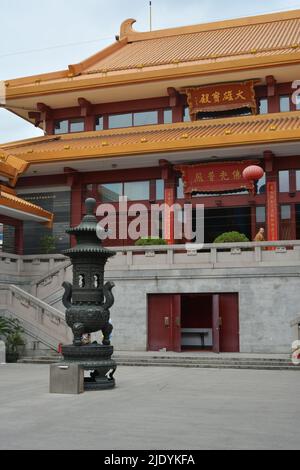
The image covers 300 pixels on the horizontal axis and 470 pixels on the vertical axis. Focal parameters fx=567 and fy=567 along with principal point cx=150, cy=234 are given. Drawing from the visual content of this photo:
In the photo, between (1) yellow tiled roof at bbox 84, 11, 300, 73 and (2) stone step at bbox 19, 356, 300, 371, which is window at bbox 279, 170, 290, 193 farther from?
(2) stone step at bbox 19, 356, 300, 371

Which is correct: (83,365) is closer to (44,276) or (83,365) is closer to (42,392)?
(42,392)

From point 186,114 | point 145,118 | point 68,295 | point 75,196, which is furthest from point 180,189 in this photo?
point 68,295

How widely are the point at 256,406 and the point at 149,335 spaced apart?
10.3 meters

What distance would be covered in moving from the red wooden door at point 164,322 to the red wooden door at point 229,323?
1422 millimetres

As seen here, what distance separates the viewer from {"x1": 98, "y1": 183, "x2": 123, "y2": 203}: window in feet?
78.7

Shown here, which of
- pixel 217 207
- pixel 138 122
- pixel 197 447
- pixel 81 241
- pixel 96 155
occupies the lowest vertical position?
pixel 197 447

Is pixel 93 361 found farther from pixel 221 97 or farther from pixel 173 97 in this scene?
pixel 173 97

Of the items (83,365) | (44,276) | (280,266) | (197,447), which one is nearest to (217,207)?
(280,266)

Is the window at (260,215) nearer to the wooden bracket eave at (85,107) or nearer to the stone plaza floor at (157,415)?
the wooden bracket eave at (85,107)

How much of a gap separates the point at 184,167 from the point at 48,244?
21.0 ft

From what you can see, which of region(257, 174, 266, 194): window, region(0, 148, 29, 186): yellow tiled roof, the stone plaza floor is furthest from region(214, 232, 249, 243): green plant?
region(0, 148, 29, 186): yellow tiled roof

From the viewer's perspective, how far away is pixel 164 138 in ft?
73.8

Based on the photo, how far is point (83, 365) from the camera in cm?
1091

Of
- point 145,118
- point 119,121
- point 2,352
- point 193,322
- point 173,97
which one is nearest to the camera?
point 2,352
